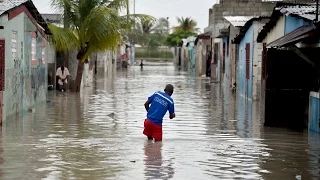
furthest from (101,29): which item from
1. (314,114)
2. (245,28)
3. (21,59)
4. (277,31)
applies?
(314,114)

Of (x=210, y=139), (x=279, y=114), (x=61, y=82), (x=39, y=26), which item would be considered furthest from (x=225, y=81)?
(x=210, y=139)

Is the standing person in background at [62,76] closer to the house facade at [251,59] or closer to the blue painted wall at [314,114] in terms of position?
the house facade at [251,59]

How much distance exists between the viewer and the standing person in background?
33.4 metres

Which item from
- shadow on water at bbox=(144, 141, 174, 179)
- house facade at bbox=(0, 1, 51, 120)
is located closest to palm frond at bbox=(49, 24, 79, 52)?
house facade at bbox=(0, 1, 51, 120)

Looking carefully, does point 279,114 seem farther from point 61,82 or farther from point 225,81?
point 225,81

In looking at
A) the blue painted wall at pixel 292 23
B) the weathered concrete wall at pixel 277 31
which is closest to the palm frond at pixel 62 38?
the weathered concrete wall at pixel 277 31

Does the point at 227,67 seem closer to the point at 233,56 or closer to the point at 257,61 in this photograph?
the point at 233,56

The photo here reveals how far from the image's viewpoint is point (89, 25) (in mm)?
32031

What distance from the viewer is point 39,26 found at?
25.6 meters

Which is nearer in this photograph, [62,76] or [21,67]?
[21,67]

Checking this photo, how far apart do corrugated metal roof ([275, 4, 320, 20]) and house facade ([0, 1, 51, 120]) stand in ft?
22.9

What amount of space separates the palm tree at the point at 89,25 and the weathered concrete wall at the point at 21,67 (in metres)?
5.06

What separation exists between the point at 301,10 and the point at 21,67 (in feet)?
26.9

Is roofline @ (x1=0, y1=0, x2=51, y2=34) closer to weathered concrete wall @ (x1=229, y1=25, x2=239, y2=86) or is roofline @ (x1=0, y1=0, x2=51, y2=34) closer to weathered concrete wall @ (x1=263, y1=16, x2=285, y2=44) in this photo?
weathered concrete wall @ (x1=263, y1=16, x2=285, y2=44)
